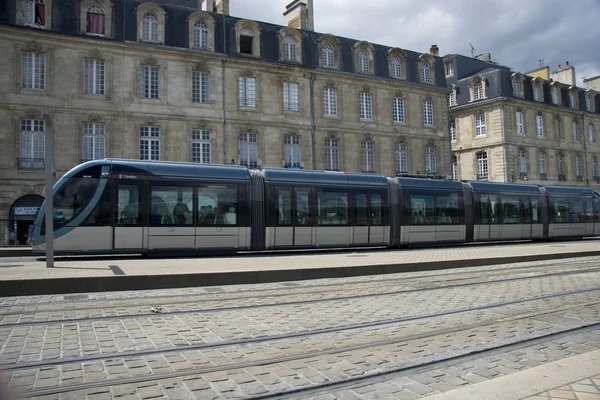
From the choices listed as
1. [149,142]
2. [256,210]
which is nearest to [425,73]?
[149,142]

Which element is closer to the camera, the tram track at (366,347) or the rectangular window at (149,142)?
the tram track at (366,347)

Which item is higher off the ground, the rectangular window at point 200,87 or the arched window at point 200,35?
the arched window at point 200,35

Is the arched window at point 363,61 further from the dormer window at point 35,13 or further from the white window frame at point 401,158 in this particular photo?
the dormer window at point 35,13

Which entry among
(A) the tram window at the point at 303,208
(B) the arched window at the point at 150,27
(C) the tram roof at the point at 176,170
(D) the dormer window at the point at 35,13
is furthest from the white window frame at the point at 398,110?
(D) the dormer window at the point at 35,13

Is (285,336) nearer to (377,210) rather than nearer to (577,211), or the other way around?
(377,210)

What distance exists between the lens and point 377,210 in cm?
1778

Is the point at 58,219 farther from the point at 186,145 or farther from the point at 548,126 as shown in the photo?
the point at 548,126

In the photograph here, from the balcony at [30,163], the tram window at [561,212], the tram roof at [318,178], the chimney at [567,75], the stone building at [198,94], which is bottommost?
the tram window at [561,212]

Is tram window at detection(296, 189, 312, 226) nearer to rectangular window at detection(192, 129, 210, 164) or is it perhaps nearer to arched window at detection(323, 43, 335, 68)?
rectangular window at detection(192, 129, 210, 164)

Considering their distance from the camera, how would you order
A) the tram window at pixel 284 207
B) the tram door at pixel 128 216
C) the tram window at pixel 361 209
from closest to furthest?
the tram door at pixel 128 216 → the tram window at pixel 284 207 → the tram window at pixel 361 209

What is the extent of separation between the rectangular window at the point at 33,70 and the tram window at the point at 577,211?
84.9 ft

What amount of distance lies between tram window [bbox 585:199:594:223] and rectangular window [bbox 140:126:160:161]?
21589mm

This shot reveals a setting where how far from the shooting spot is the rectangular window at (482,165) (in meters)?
40.4

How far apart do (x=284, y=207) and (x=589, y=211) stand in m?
17.2
